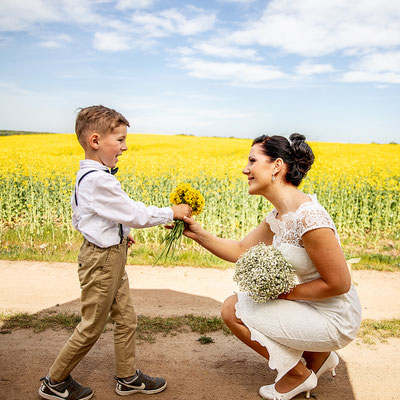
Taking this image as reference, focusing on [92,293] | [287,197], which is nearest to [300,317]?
[287,197]

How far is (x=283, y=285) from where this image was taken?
3.18 metres

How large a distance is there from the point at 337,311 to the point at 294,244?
0.60 meters

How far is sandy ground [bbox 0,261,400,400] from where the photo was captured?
3609 mm

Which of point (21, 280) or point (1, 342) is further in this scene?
point (21, 280)

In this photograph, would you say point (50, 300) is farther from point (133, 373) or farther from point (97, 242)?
point (97, 242)

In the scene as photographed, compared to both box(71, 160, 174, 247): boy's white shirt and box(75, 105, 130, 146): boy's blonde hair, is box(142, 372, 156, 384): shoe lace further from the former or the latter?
box(75, 105, 130, 146): boy's blonde hair

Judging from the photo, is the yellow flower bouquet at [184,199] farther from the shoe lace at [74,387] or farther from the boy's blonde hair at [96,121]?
the shoe lace at [74,387]

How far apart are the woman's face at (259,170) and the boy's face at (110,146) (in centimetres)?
101

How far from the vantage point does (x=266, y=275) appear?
10.3 ft

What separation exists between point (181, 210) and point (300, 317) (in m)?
1.31

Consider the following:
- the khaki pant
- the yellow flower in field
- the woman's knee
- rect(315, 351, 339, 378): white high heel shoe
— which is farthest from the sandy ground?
the yellow flower in field

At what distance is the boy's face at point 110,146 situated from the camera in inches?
127

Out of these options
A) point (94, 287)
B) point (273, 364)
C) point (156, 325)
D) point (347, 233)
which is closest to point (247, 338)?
point (273, 364)

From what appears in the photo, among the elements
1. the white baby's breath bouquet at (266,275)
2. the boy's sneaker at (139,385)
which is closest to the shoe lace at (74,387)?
the boy's sneaker at (139,385)
